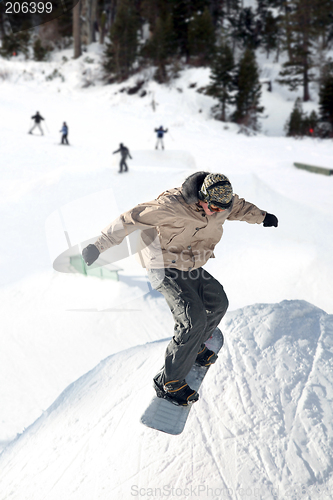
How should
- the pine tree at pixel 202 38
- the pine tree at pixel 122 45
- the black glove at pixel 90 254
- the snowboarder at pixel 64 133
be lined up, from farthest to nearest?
the pine tree at pixel 202 38 → the pine tree at pixel 122 45 → the snowboarder at pixel 64 133 → the black glove at pixel 90 254

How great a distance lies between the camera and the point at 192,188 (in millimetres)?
2324

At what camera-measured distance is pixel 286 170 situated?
42.8 ft

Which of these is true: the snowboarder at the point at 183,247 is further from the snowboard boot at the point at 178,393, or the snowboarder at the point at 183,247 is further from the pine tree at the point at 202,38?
the pine tree at the point at 202,38

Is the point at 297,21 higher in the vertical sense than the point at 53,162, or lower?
higher

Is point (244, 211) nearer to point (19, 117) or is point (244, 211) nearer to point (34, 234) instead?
point (34, 234)

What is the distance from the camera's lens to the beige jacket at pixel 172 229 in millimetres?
2309

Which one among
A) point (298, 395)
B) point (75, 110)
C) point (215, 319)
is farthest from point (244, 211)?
point (75, 110)

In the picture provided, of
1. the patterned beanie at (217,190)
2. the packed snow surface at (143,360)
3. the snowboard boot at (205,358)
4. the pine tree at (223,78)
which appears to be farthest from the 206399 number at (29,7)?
the pine tree at (223,78)

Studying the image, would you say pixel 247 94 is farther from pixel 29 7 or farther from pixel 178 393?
pixel 178 393

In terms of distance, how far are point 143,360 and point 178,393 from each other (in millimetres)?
1335

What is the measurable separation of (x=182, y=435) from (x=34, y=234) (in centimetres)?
542

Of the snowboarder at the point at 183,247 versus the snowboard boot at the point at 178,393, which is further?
the snowboard boot at the point at 178,393

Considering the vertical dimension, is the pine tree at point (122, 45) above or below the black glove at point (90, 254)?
above

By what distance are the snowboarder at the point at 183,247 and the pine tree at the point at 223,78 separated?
2401 centimetres
